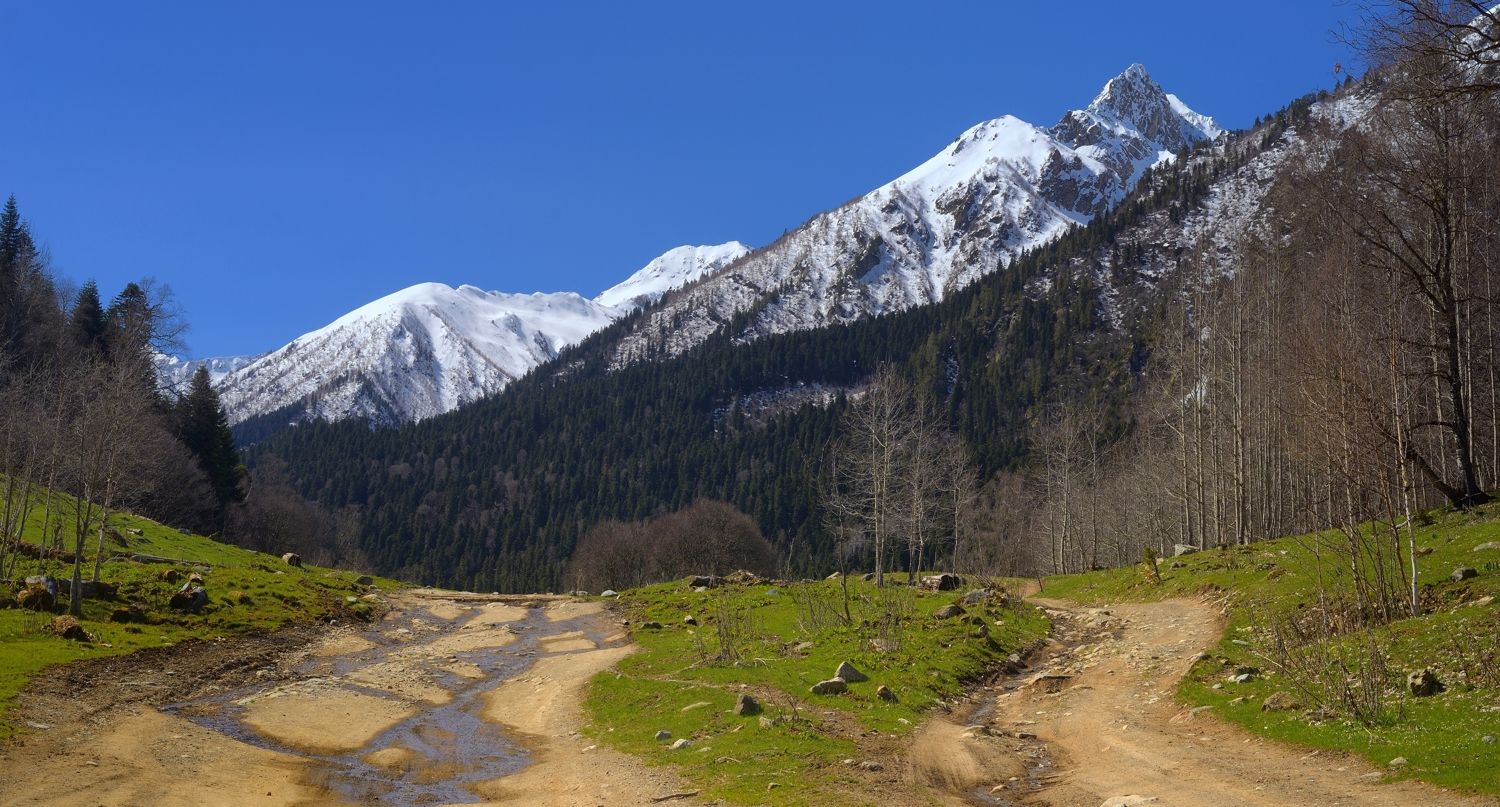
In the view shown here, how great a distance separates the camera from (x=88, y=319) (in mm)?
101625

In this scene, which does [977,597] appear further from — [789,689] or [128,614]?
[128,614]

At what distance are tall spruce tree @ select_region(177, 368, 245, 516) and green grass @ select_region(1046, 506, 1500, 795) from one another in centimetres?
10098

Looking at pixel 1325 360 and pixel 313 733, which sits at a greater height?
pixel 1325 360

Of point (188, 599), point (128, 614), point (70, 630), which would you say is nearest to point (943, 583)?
point (188, 599)

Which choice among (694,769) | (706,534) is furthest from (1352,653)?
(706,534)

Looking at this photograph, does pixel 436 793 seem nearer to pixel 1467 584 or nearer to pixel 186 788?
pixel 186 788

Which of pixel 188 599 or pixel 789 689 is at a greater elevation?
pixel 188 599

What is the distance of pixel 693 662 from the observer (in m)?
29.8

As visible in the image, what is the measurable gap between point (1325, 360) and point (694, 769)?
66.2 ft

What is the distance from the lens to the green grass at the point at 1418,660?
560 inches

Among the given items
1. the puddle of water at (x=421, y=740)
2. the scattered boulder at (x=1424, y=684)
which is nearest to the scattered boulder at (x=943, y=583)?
the puddle of water at (x=421, y=740)

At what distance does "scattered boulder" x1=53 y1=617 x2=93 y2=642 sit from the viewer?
94.4 ft

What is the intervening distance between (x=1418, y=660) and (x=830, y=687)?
1264 cm

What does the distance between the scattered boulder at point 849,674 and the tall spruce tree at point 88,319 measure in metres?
101
